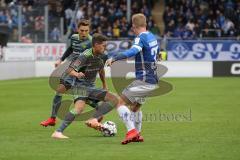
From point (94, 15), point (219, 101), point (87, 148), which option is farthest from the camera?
point (94, 15)

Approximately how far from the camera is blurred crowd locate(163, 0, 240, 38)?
1443 inches

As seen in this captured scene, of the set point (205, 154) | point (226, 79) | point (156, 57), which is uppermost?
point (156, 57)

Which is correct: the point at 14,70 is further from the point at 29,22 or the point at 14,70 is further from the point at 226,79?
the point at 226,79

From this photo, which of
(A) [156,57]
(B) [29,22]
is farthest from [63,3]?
(A) [156,57]

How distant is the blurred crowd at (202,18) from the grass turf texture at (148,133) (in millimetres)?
13972

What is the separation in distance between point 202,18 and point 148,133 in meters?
25.4

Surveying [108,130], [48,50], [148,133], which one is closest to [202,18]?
[48,50]

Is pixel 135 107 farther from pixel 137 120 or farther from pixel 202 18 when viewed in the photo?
pixel 202 18

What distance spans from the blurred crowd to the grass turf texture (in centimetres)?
1397

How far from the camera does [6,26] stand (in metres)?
34.1

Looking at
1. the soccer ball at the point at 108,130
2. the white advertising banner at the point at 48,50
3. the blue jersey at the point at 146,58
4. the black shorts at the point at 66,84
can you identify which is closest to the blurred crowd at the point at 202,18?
the white advertising banner at the point at 48,50

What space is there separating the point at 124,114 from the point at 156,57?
1.22 meters

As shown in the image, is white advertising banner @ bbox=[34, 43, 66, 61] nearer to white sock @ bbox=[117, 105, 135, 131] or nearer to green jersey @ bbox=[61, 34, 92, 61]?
green jersey @ bbox=[61, 34, 92, 61]

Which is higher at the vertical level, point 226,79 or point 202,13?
point 202,13
